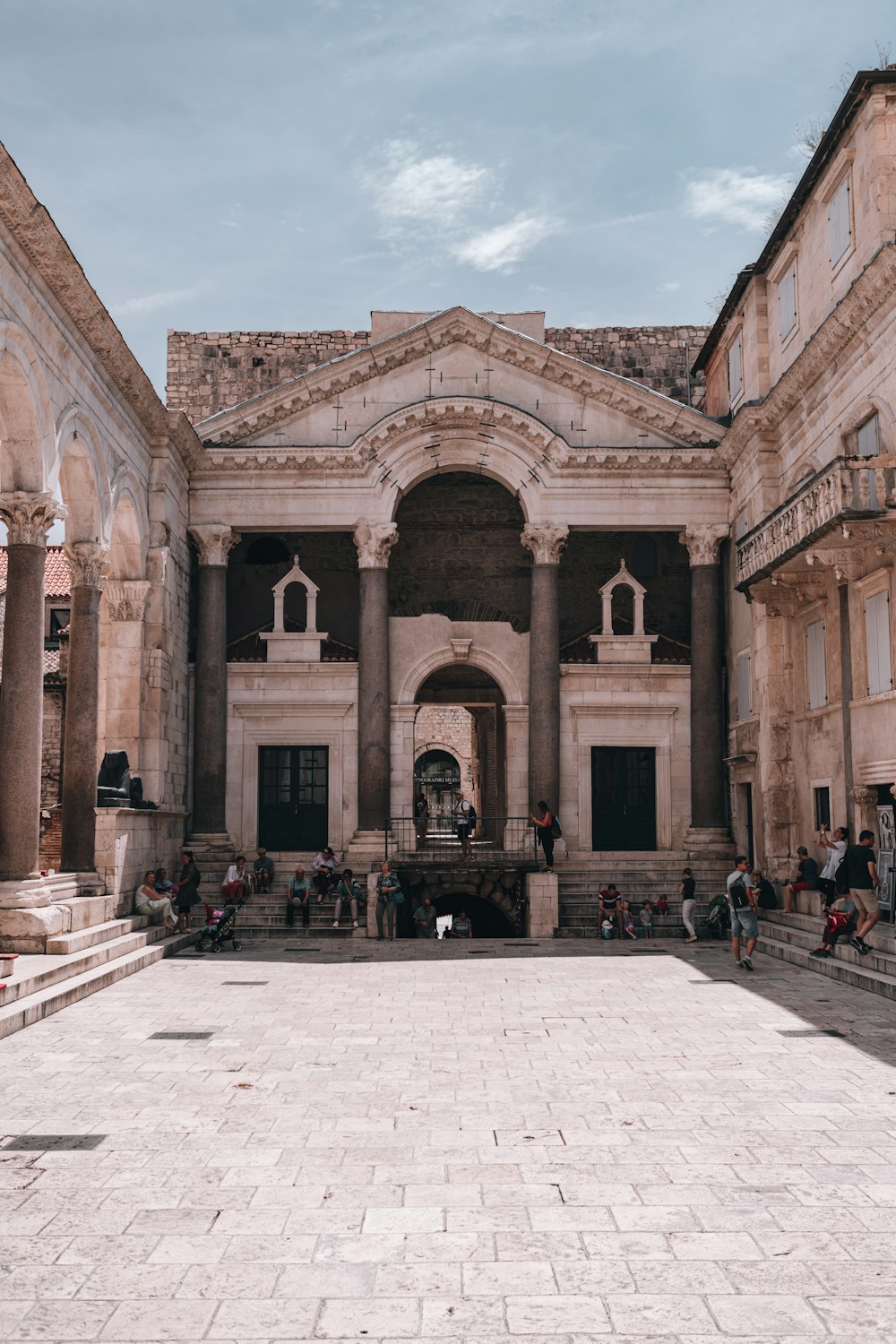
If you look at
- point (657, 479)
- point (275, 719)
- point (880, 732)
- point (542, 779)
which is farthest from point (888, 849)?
point (275, 719)

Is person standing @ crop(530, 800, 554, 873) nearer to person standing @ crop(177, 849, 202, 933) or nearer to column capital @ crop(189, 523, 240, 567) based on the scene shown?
person standing @ crop(177, 849, 202, 933)

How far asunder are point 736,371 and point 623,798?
9.23m

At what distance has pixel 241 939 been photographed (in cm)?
2305

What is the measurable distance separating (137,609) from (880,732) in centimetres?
1323

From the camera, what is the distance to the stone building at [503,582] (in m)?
Result: 20.5

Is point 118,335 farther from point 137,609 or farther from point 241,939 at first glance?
point 241,939

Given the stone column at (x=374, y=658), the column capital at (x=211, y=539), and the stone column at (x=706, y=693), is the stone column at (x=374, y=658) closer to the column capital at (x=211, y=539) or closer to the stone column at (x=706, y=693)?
the column capital at (x=211, y=539)

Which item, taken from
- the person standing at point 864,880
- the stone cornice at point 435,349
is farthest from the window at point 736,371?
the person standing at point 864,880

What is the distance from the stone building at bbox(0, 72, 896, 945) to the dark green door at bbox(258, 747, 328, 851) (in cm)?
6

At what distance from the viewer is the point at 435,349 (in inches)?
1074

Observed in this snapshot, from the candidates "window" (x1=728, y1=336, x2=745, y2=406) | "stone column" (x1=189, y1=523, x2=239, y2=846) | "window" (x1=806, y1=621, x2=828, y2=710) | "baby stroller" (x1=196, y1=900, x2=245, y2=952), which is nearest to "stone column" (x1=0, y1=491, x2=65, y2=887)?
"baby stroller" (x1=196, y1=900, x2=245, y2=952)

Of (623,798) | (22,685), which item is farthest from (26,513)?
(623,798)

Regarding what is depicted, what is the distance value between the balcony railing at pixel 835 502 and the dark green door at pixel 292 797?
11.2m

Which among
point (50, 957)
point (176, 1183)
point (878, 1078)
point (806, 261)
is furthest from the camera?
point (806, 261)
